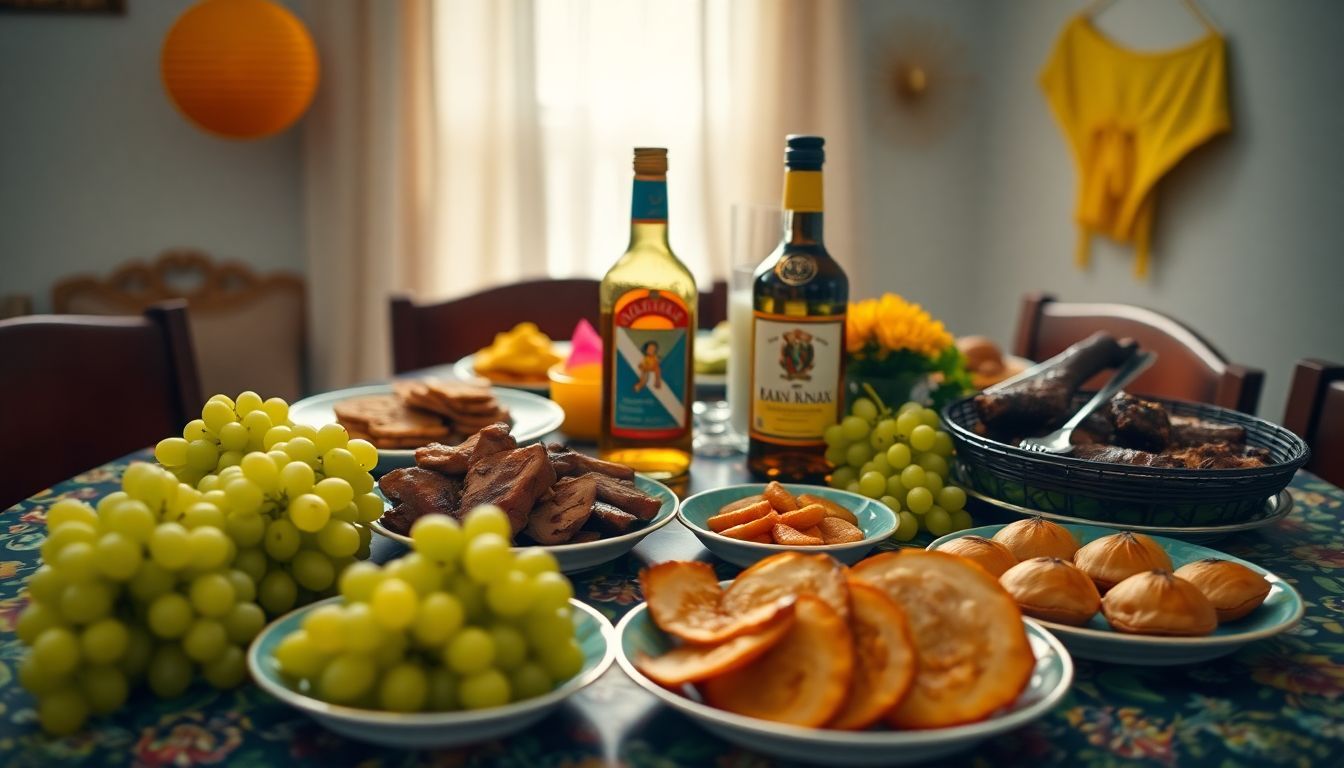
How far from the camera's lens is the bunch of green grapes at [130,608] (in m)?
0.60

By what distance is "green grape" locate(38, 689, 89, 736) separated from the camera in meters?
0.59

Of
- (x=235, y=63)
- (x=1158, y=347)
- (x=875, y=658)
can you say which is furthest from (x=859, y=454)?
(x=235, y=63)

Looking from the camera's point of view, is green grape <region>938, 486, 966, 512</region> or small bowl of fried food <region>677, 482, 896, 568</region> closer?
small bowl of fried food <region>677, 482, 896, 568</region>

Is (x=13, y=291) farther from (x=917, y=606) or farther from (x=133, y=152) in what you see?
(x=917, y=606)

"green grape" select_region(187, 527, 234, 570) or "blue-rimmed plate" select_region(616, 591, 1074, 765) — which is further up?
"green grape" select_region(187, 527, 234, 570)

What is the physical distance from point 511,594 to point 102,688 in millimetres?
251

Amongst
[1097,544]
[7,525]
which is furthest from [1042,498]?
[7,525]

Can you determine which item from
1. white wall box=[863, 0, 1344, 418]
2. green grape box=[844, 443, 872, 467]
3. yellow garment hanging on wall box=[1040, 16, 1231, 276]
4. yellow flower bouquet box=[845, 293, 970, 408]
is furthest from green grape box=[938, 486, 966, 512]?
yellow garment hanging on wall box=[1040, 16, 1231, 276]

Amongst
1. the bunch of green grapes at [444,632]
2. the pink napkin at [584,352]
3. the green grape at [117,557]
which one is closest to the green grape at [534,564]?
the bunch of green grapes at [444,632]

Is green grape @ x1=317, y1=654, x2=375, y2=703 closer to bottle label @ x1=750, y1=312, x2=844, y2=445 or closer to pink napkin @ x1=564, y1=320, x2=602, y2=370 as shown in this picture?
bottle label @ x1=750, y1=312, x2=844, y2=445

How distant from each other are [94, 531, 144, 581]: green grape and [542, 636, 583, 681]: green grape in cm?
25

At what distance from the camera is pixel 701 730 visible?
0.61 metres

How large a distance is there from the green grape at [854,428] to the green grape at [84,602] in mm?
663

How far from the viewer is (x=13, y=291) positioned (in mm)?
3086
